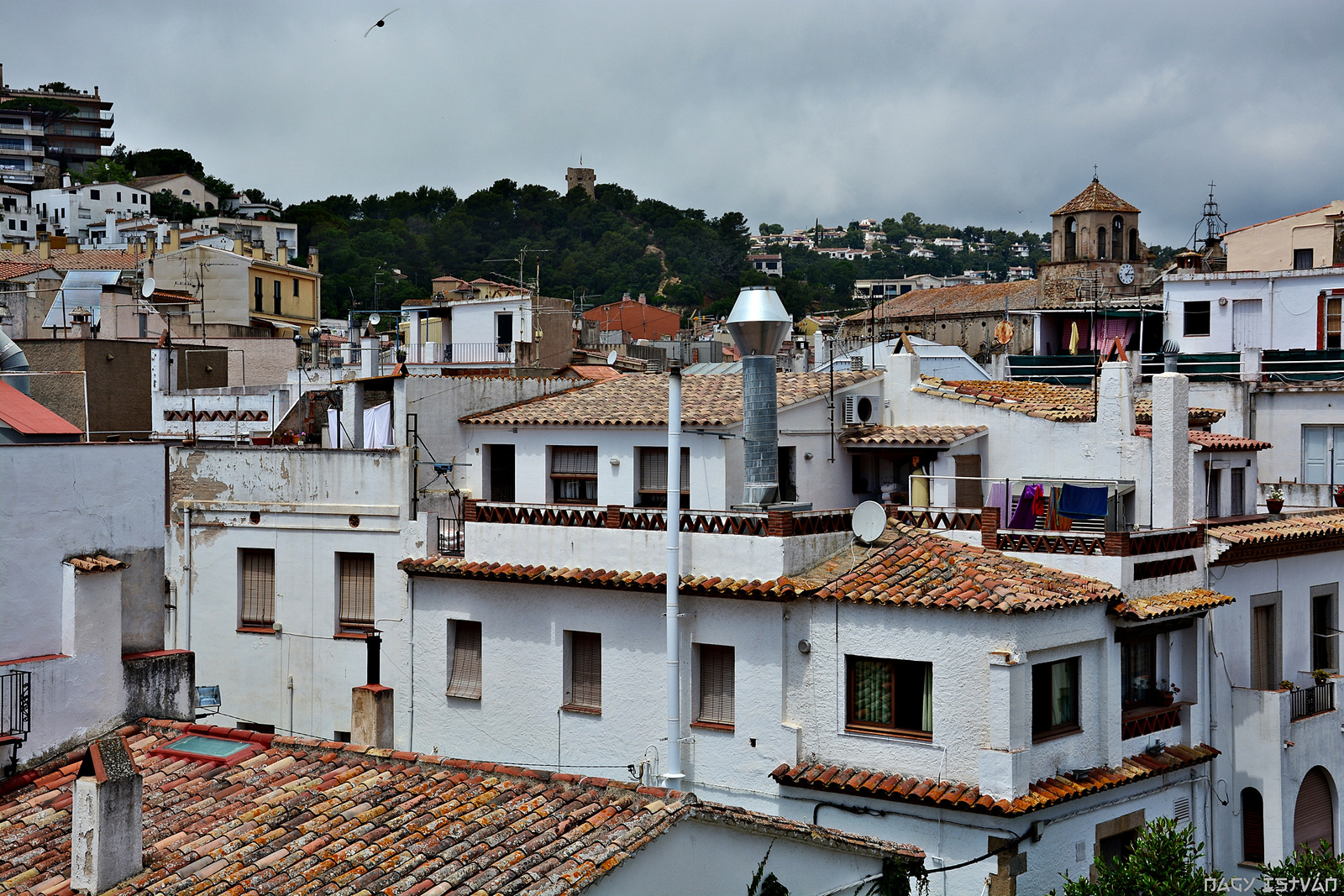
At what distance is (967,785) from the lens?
63.2ft

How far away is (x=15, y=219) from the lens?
333 feet

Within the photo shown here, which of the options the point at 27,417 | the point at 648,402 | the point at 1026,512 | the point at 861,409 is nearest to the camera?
the point at 27,417

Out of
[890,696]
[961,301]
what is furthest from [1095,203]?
[890,696]

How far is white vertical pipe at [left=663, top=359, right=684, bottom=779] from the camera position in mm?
21422

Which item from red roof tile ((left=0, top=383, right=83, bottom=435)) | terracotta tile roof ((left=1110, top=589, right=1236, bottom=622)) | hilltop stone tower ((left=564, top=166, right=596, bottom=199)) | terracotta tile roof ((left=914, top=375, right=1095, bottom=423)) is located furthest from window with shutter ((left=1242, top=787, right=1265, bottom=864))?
hilltop stone tower ((left=564, top=166, right=596, bottom=199))

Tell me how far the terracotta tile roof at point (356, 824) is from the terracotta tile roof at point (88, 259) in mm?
46609

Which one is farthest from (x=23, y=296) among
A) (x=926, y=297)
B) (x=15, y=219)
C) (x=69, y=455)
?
(x=15, y=219)

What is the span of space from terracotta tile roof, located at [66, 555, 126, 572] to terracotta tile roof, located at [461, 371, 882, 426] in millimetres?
10952

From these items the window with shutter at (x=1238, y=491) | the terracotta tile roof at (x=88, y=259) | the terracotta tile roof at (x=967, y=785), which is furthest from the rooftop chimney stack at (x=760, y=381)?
the terracotta tile roof at (x=88, y=259)

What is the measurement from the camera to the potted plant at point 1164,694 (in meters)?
22.0

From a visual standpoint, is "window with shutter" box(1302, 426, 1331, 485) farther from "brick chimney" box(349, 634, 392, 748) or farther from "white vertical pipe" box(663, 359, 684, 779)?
"brick chimney" box(349, 634, 392, 748)

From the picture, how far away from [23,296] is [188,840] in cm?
4270

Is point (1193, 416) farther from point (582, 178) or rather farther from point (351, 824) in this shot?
point (582, 178)

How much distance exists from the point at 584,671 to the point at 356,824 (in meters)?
9.75
